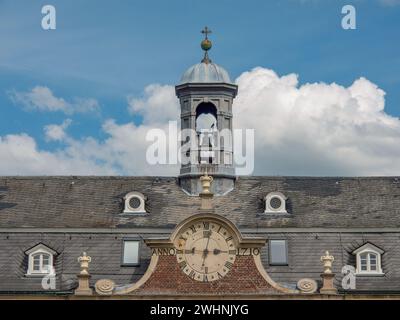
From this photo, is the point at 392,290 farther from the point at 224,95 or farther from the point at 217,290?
the point at 224,95

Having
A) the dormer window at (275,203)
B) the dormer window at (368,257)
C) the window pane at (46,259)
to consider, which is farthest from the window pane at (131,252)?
the dormer window at (368,257)

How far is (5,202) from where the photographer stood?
67562 mm

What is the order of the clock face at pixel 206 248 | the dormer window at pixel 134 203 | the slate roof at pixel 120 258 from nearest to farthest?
the clock face at pixel 206 248 < the slate roof at pixel 120 258 < the dormer window at pixel 134 203

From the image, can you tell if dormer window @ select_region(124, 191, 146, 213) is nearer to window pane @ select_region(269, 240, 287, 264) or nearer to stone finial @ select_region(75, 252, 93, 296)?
stone finial @ select_region(75, 252, 93, 296)

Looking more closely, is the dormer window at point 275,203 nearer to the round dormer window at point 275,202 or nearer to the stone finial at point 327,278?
the round dormer window at point 275,202

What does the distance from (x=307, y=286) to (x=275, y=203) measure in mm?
6973

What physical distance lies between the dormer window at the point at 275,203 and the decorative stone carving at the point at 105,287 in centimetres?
1006

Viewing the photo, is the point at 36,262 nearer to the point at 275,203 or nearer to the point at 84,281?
the point at 84,281

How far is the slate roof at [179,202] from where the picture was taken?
6569 centimetres

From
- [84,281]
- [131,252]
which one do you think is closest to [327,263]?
[131,252]

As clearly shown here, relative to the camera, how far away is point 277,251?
64.0 m

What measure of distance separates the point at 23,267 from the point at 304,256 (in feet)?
46.4

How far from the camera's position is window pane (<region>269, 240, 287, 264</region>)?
209 ft
